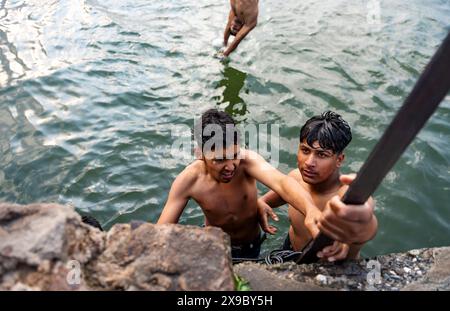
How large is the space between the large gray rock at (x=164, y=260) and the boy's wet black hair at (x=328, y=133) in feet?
4.39

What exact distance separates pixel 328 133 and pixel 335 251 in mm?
1014

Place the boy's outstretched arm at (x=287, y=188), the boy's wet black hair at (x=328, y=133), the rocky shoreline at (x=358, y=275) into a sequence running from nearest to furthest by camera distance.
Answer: the rocky shoreline at (x=358, y=275)
the boy's outstretched arm at (x=287, y=188)
the boy's wet black hair at (x=328, y=133)

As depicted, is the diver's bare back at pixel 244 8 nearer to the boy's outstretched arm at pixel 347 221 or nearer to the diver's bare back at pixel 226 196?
the diver's bare back at pixel 226 196

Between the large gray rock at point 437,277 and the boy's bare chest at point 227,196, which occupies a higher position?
the large gray rock at point 437,277

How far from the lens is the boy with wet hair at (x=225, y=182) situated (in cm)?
322

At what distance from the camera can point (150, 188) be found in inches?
204

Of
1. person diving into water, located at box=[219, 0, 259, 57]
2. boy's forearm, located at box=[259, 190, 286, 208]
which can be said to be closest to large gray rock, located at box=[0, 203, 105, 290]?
boy's forearm, located at box=[259, 190, 286, 208]

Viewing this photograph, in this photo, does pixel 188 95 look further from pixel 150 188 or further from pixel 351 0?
pixel 351 0

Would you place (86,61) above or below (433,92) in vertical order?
below

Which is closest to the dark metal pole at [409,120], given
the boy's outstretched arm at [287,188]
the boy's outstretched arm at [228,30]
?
the boy's outstretched arm at [287,188]

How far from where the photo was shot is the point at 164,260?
1853 millimetres

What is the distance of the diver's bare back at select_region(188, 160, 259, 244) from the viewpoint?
11.5ft

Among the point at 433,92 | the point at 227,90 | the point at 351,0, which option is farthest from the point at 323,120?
the point at 351,0
